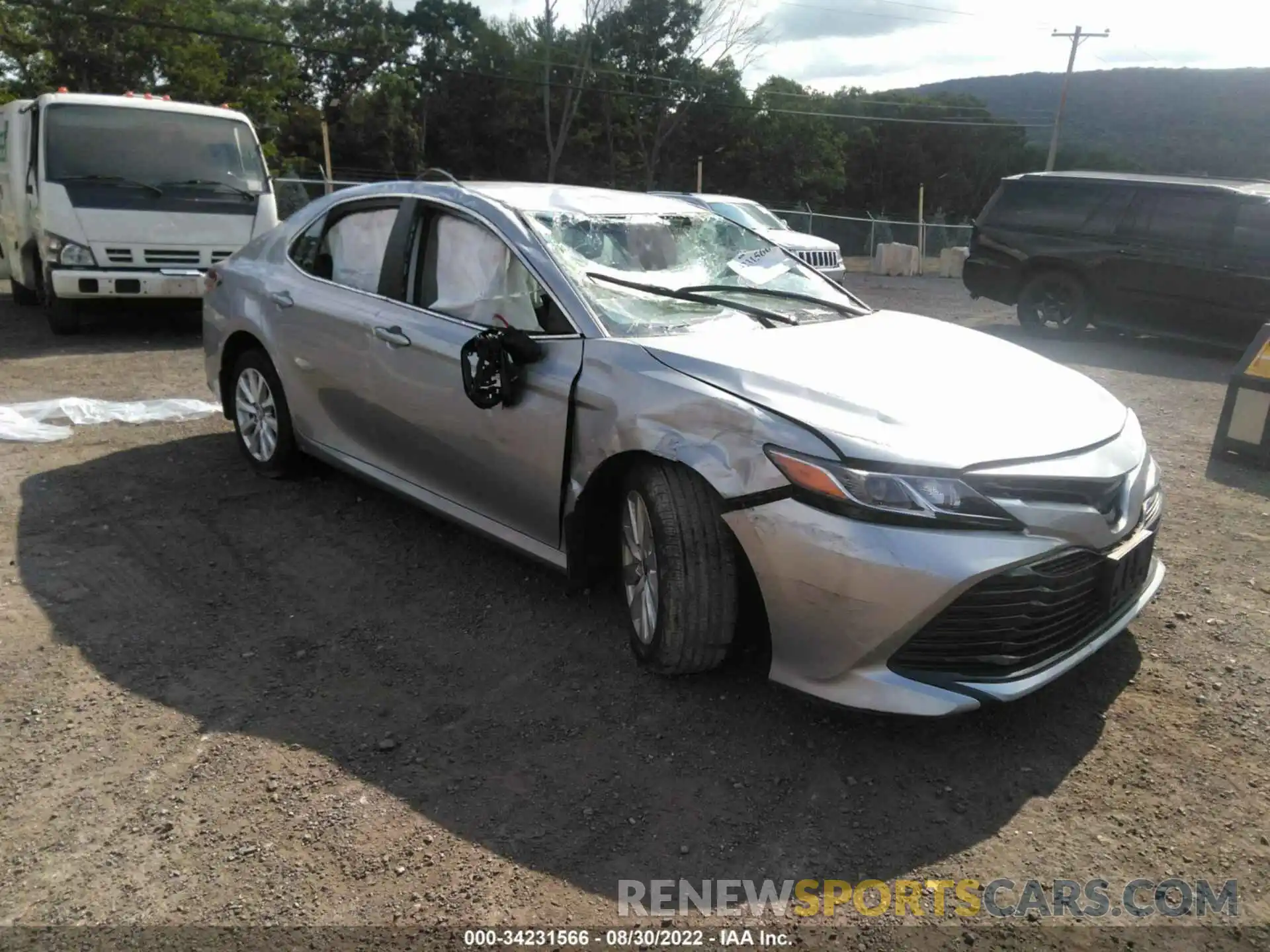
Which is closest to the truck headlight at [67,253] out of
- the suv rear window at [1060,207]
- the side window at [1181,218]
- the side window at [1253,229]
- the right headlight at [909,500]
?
the right headlight at [909,500]

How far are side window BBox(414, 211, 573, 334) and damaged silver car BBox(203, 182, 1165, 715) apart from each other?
0.04 ft

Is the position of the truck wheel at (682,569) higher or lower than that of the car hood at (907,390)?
lower

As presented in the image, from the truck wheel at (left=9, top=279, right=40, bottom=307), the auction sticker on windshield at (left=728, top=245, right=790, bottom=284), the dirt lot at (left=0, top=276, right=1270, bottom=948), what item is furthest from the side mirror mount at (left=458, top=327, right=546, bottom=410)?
the truck wheel at (left=9, top=279, right=40, bottom=307)

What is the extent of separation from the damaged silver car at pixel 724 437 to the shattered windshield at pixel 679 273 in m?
0.01

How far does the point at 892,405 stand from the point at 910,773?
3.64 ft

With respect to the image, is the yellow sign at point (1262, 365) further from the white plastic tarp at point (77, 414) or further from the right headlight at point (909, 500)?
the white plastic tarp at point (77, 414)

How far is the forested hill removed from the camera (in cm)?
8275

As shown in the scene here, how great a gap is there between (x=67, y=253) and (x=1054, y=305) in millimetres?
10701

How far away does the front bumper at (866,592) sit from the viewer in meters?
2.79

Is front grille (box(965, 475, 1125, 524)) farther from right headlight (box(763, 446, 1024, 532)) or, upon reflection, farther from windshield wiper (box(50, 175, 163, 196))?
windshield wiper (box(50, 175, 163, 196))

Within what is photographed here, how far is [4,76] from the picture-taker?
3212cm

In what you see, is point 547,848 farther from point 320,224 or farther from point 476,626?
point 320,224

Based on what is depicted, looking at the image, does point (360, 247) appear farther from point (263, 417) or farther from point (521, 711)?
point (521, 711)

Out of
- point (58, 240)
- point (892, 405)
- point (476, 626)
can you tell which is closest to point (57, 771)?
point (476, 626)
